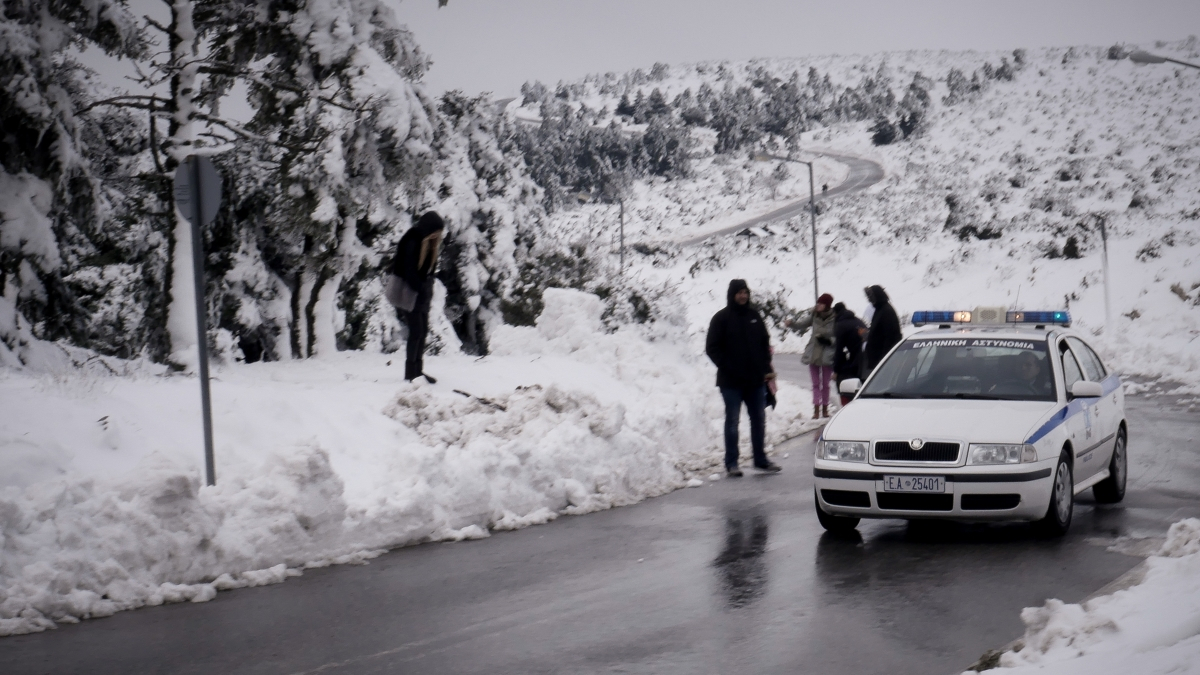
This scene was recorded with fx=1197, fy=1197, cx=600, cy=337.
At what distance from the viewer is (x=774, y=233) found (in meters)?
68.5

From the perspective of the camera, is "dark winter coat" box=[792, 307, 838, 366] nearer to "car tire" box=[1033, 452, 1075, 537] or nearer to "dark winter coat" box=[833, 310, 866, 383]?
"dark winter coat" box=[833, 310, 866, 383]

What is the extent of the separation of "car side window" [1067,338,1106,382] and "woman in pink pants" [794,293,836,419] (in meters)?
6.16

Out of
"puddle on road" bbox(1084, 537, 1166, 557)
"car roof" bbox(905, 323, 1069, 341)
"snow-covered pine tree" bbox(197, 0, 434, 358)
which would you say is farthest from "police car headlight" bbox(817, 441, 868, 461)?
"snow-covered pine tree" bbox(197, 0, 434, 358)

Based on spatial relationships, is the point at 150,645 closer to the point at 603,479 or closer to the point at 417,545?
the point at 417,545

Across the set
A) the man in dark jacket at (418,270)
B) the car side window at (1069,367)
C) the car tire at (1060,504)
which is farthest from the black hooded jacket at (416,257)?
the car tire at (1060,504)

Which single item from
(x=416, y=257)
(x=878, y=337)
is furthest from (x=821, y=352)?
(x=416, y=257)

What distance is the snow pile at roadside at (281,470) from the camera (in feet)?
23.4

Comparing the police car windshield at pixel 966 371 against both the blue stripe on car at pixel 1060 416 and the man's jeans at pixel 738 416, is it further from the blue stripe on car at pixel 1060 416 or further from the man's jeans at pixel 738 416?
the man's jeans at pixel 738 416

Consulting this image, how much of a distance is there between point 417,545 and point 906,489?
3.62 meters

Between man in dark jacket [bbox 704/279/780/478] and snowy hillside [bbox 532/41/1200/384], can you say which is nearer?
man in dark jacket [bbox 704/279/780/478]

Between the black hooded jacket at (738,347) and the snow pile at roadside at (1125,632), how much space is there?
6534mm

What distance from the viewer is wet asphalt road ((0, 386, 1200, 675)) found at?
19.1ft

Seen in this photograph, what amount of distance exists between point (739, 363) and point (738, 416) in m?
0.58

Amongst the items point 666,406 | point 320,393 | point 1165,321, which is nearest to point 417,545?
point 320,393
